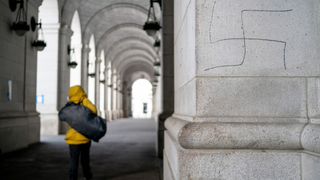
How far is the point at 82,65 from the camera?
19641mm

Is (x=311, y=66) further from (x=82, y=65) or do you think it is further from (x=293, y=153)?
(x=82, y=65)

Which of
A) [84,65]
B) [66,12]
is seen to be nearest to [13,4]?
[66,12]

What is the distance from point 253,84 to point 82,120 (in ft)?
9.63

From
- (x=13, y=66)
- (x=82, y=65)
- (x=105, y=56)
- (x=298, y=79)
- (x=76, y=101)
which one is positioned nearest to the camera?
(x=298, y=79)

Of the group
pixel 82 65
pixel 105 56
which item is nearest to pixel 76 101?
pixel 82 65

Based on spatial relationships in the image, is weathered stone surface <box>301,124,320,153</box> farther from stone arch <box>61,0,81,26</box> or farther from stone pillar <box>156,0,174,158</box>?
stone arch <box>61,0,81,26</box>

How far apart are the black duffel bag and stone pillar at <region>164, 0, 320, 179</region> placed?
2.46 metres

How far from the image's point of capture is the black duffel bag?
4371mm

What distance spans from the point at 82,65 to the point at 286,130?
18748mm

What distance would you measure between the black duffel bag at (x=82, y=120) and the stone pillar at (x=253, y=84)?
8.06ft

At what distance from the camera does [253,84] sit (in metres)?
2.27

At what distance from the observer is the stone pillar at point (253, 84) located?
213 centimetres

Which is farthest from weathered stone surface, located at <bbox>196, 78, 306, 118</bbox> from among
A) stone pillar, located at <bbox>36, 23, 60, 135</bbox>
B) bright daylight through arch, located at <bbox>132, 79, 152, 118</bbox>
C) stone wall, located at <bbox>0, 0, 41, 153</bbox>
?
bright daylight through arch, located at <bbox>132, 79, 152, 118</bbox>

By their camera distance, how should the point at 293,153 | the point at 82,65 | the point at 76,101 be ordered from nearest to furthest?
the point at 293,153
the point at 76,101
the point at 82,65
